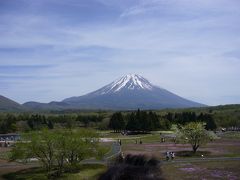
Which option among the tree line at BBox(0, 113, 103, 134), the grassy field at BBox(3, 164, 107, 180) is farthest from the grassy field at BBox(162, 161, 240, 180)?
the tree line at BBox(0, 113, 103, 134)

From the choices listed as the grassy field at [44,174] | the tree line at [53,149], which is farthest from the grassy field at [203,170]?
the tree line at [53,149]

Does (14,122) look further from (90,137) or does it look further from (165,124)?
(90,137)

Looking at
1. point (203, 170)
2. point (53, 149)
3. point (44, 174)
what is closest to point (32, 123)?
point (53, 149)

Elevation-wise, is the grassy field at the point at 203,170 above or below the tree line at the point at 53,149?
below

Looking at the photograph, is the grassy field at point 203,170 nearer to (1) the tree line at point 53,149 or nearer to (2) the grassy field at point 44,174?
(2) the grassy field at point 44,174

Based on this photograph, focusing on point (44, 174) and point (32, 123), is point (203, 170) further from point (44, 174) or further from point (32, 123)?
point (32, 123)

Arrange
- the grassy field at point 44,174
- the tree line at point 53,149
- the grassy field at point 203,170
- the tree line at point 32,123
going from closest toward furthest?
the grassy field at point 203,170 → the grassy field at point 44,174 → the tree line at point 53,149 → the tree line at point 32,123

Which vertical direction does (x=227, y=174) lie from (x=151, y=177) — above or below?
below

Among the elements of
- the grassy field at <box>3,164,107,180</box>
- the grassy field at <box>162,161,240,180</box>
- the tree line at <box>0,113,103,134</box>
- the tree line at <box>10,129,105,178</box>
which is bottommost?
the grassy field at <box>3,164,107,180</box>

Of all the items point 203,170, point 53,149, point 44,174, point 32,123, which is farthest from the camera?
point 32,123

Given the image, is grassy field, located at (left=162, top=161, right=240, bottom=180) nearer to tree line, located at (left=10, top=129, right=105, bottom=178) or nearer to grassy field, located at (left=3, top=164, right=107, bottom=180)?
grassy field, located at (left=3, top=164, right=107, bottom=180)

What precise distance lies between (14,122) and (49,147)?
356 feet

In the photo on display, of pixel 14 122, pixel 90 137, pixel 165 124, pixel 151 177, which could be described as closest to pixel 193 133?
pixel 90 137

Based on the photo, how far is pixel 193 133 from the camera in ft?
229
